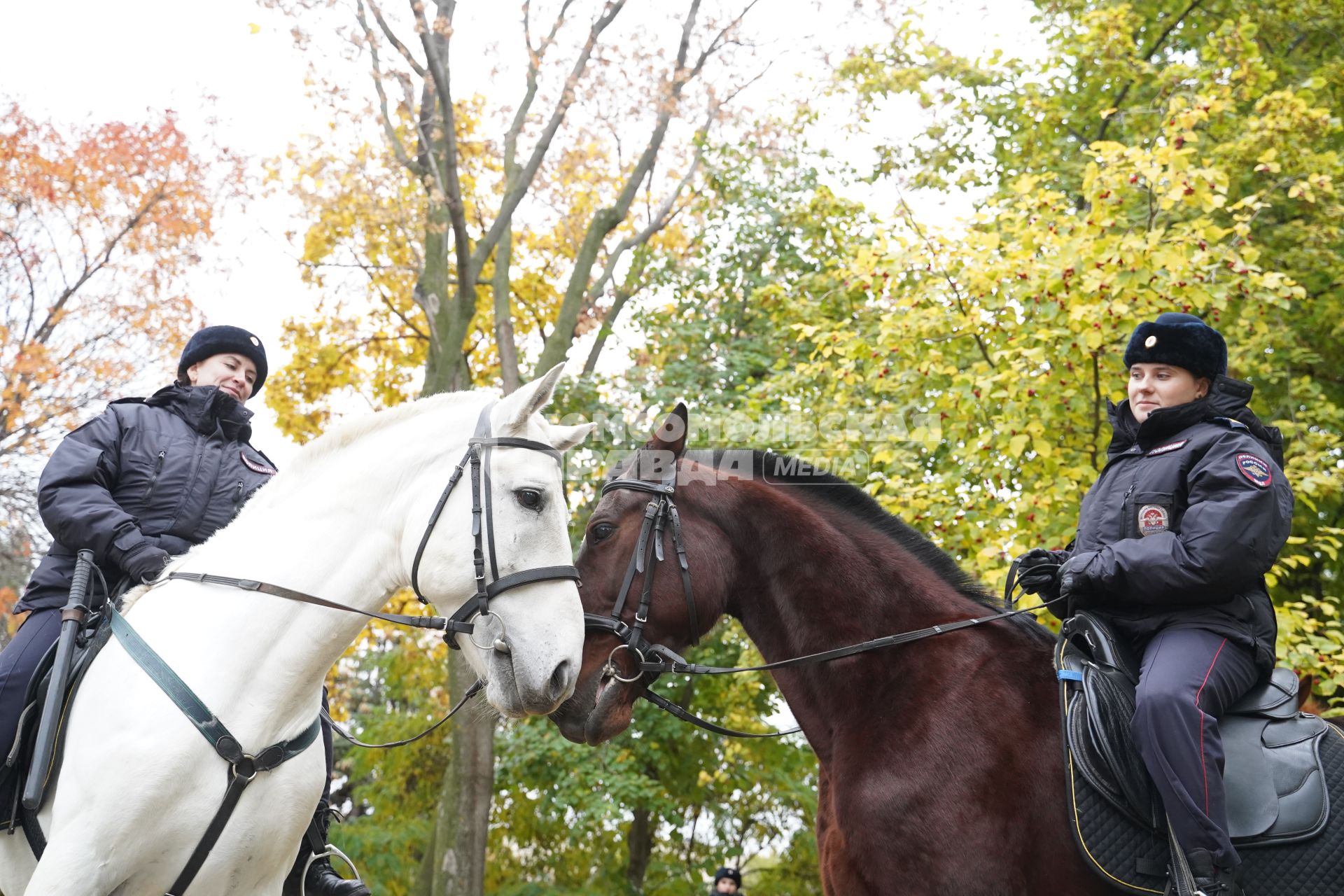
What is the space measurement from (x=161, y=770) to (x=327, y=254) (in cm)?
1394

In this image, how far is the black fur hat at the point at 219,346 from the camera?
434 cm

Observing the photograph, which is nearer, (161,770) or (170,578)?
(161,770)

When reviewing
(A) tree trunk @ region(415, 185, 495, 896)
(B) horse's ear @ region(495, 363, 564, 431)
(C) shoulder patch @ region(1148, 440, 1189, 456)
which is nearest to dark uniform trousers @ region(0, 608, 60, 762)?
(B) horse's ear @ region(495, 363, 564, 431)

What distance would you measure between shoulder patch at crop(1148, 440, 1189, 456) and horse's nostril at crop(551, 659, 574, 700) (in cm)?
220

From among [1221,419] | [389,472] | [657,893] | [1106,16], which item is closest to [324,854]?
[389,472]

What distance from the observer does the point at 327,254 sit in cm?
1596

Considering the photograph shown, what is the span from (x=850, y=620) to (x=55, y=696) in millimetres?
2806

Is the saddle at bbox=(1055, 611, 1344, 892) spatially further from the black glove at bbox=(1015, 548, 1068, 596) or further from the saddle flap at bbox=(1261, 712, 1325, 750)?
the black glove at bbox=(1015, 548, 1068, 596)

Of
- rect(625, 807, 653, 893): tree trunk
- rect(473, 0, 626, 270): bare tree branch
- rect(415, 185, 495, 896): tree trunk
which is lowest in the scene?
rect(625, 807, 653, 893): tree trunk

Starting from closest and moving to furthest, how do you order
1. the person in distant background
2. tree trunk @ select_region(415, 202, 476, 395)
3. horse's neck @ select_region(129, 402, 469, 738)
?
1. horse's neck @ select_region(129, 402, 469, 738)
2. the person in distant background
3. tree trunk @ select_region(415, 202, 476, 395)

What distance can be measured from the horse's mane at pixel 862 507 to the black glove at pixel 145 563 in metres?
2.11

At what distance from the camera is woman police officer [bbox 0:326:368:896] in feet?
Answer: 12.1

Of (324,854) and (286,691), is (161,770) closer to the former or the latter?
(286,691)

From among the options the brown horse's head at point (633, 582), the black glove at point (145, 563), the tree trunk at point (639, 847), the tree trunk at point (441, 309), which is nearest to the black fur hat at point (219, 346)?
the black glove at point (145, 563)
